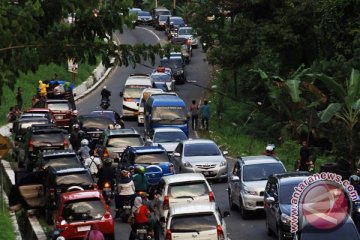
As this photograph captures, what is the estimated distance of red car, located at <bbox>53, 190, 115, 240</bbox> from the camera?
24656 mm

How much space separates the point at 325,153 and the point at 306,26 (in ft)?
47.7

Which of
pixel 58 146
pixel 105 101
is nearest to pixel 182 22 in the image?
pixel 105 101

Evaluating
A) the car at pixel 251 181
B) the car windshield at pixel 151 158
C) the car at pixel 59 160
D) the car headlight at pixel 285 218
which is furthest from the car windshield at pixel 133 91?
the car headlight at pixel 285 218

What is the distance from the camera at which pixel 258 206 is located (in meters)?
29.2

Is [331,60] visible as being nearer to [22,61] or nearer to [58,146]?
[58,146]

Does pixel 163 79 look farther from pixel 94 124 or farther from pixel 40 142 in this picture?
pixel 40 142

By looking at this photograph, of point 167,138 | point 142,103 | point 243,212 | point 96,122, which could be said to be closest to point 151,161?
point 243,212

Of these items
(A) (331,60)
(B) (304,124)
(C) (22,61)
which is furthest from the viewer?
(A) (331,60)

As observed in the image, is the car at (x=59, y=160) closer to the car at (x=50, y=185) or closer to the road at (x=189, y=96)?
the car at (x=50, y=185)

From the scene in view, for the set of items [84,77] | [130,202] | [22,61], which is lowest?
[84,77]

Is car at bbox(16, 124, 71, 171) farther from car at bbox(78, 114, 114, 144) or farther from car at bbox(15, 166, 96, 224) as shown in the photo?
car at bbox(15, 166, 96, 224)

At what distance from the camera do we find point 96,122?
147ft

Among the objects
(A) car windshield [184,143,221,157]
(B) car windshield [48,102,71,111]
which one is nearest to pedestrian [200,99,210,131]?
(B) car windshield [48,102,71,111]

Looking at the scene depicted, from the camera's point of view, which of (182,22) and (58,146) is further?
(182,22)
